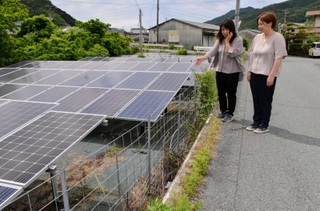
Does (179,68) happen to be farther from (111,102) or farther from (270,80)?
(270,80)

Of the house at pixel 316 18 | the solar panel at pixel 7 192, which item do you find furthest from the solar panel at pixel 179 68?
the house at pixel 316 18

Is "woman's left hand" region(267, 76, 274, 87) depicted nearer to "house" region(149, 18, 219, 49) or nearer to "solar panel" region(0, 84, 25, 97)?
"solar panel" region(0, 84, 25, 97)

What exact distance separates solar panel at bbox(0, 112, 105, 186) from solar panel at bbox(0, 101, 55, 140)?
254mm

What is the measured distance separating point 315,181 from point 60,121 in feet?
12.1

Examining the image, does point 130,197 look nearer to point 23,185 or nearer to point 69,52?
point 23,185

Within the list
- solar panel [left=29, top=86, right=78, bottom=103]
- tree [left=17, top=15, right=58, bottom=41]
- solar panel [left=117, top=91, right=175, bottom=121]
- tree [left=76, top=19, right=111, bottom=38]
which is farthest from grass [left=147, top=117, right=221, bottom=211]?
tree [left=76, top=19, right=111, bottom=38]

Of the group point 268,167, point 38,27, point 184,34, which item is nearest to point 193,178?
point 268,167

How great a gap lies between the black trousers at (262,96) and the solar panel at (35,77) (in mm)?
6443

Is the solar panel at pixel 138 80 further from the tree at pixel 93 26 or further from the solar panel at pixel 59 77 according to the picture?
the tree at pixel 93 26

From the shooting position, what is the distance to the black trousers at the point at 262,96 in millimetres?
4210

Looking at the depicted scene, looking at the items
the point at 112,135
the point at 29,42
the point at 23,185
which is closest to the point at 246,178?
the point at 23,185

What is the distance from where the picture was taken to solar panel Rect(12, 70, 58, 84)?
7.74 m

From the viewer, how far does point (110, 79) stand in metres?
7.33

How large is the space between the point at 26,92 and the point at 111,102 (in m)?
2.68
